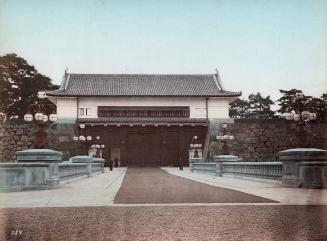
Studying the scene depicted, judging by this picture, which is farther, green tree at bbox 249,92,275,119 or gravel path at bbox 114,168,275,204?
green tree at bbox 249,92,275,119

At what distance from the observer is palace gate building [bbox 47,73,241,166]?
4006 centimetres

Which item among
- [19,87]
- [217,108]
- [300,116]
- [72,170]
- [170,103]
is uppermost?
[19,87]

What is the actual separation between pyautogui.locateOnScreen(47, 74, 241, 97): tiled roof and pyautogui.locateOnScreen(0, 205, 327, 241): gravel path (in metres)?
35.5

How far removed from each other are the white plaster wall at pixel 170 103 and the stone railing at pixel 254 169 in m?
20.9

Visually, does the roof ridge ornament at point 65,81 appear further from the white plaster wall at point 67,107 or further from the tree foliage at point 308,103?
the tree foliage at point 308,103

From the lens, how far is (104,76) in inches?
1813

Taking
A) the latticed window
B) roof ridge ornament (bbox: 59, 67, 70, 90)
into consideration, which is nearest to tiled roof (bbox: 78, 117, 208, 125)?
the latticed window

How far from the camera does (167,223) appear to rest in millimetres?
5504

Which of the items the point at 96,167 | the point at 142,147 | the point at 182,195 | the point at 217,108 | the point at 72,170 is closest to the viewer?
the point at 182,195

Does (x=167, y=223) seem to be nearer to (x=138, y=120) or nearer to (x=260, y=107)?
(x=138, y=120)

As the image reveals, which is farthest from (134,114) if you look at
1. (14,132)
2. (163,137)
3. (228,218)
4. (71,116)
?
(228,218)

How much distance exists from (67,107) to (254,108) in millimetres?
29485

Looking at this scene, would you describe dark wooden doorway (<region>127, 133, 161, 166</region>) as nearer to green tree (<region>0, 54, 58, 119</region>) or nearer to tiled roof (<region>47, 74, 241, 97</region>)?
Result: tiled roof (<region>47, 74, 241, 97</region>)

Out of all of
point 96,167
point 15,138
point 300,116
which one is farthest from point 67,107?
point 300,116
